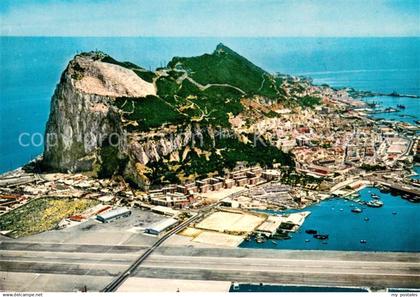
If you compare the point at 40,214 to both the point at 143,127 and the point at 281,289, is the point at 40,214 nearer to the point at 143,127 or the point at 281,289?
the point at 143,127

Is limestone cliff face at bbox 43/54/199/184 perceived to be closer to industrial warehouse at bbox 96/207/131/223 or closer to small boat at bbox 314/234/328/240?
industrial warehouse at bbox 96/207/131/223

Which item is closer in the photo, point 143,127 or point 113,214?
point 113,214

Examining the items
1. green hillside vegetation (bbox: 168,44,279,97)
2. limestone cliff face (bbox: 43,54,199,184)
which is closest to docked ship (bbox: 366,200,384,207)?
limestone cliff face (bbox: 43,54,199,184)

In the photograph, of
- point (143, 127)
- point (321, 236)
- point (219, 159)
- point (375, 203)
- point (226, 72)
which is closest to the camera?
point (321, 236)

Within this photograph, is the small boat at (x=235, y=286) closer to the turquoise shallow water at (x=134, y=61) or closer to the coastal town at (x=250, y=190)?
Result: the coastal town at (x=250, y=190)

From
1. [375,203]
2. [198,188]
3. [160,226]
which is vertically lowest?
[375,203]

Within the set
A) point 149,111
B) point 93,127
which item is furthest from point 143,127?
point 93,127

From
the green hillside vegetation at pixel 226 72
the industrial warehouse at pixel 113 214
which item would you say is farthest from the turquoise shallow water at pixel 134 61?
the industrial warehouse at pixel 113 214
